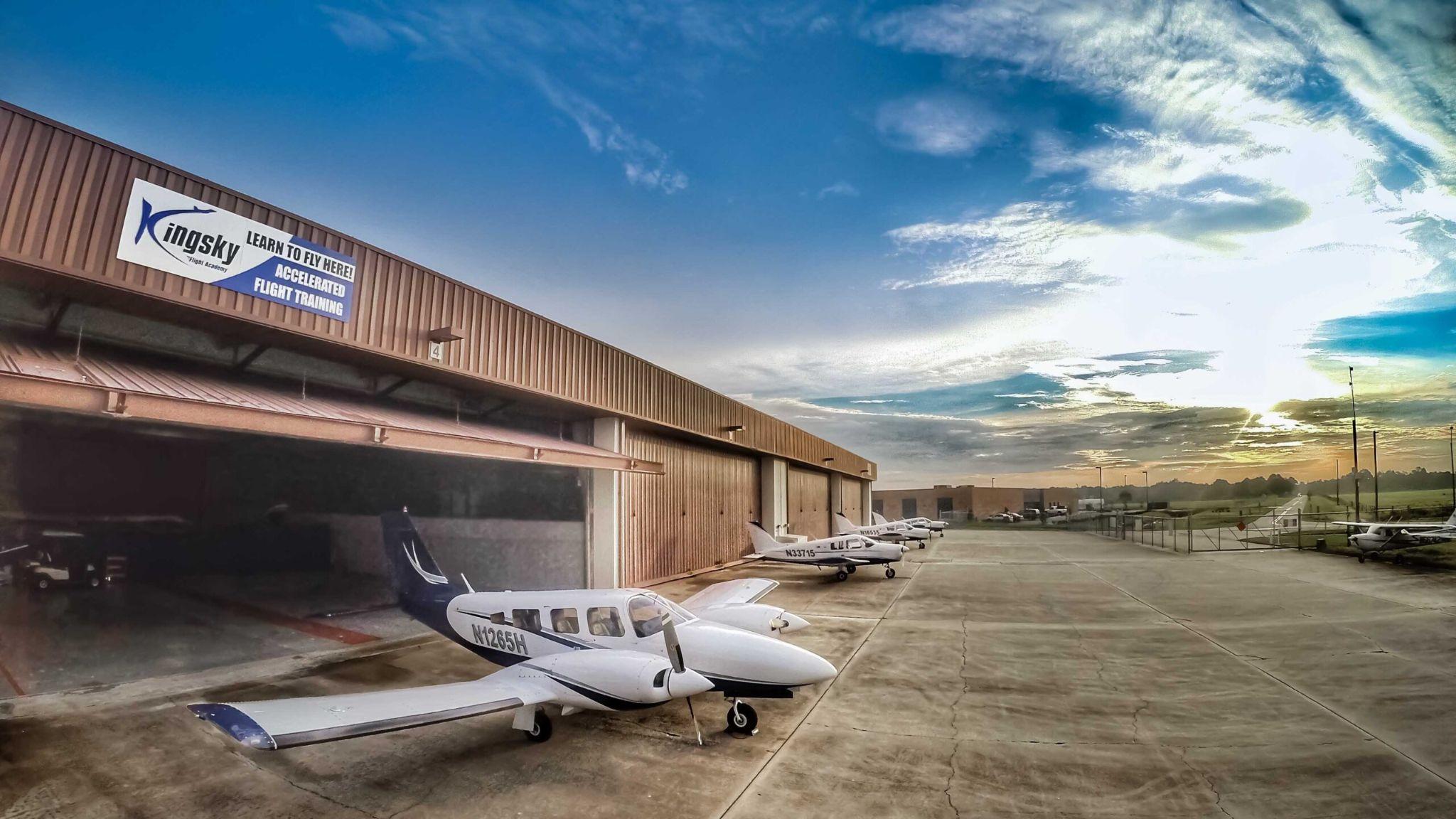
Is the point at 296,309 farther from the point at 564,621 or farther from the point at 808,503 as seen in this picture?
the point at 808,503

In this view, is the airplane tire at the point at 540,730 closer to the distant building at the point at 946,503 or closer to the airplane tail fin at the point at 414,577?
the airplane tail fin at the point at 414,577

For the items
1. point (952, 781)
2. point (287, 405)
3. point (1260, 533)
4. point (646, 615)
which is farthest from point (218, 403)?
point (1260, 533)

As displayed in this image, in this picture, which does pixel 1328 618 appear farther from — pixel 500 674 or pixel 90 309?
pixel 90 309

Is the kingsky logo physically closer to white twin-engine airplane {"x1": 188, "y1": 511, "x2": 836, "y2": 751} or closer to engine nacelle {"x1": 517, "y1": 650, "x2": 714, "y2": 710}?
white twin-engine airplane {"x1": 188, "y1": 511, "x2": 836, "y2": 751}

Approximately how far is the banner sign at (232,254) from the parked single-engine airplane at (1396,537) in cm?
4038

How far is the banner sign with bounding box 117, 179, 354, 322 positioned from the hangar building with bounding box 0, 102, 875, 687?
28mm

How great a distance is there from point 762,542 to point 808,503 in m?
17.9

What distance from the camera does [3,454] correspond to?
37.0 ft

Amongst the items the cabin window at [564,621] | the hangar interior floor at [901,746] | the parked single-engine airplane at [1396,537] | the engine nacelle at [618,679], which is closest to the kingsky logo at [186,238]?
the hangar interior floor at [901,746]

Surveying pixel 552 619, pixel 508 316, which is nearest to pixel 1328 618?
pixel 552 619

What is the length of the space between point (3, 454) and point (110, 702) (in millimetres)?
6422

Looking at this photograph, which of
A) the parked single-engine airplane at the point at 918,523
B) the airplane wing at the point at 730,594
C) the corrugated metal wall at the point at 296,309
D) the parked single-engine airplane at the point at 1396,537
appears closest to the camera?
the corrugated metal wall at the point at 296,309

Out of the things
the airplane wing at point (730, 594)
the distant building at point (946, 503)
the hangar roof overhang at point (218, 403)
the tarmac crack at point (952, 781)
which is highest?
the hangar roof overhang at point (218, 403)

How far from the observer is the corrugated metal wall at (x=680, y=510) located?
62.8 ft
